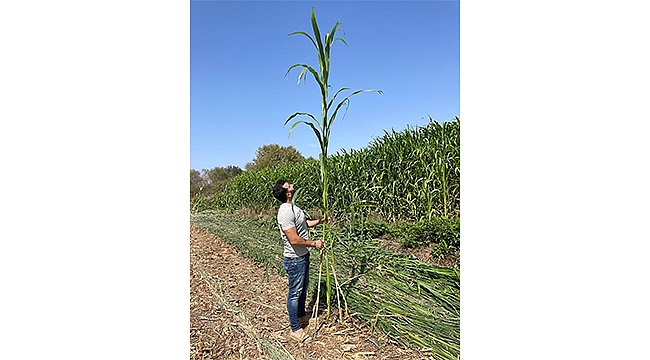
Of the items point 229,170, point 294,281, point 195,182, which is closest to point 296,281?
point 294,281

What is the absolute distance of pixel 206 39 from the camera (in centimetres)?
254

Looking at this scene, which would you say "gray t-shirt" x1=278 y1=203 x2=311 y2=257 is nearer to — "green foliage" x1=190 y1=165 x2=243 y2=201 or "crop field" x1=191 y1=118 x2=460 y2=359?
"crop field" x1=191 y1=118 x2=460 y2=359

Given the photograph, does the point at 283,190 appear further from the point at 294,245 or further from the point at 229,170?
the point at 229,170

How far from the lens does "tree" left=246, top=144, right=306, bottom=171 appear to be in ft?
13.2

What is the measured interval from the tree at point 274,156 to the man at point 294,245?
238cm

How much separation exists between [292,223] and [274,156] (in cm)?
250

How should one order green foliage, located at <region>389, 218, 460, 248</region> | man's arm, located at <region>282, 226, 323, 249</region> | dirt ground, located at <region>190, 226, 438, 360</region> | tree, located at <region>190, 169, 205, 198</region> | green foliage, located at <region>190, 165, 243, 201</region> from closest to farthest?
man's arm, located at <region>282, 226, 323, 249</region> < dirt ground, located at <region>190, 226, 438, 360</region> < green foliage, located at <region>389, 218, 460, 248</region> < tree, located at <region>190, 169, 205, 198</region> < green foliage, located at <region>190, 165, 243, 201</region>

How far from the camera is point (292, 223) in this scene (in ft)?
5.21

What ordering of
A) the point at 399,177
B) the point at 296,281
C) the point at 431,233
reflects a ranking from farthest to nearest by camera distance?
1. the point at 399,177
2. the point at 431,233
3. the point at 296,281

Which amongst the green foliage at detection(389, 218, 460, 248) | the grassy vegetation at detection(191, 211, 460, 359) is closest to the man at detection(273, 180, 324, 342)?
the grassy vegetation at detection(191, 211, 460, 359)

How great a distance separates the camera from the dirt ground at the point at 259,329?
1704 mm
